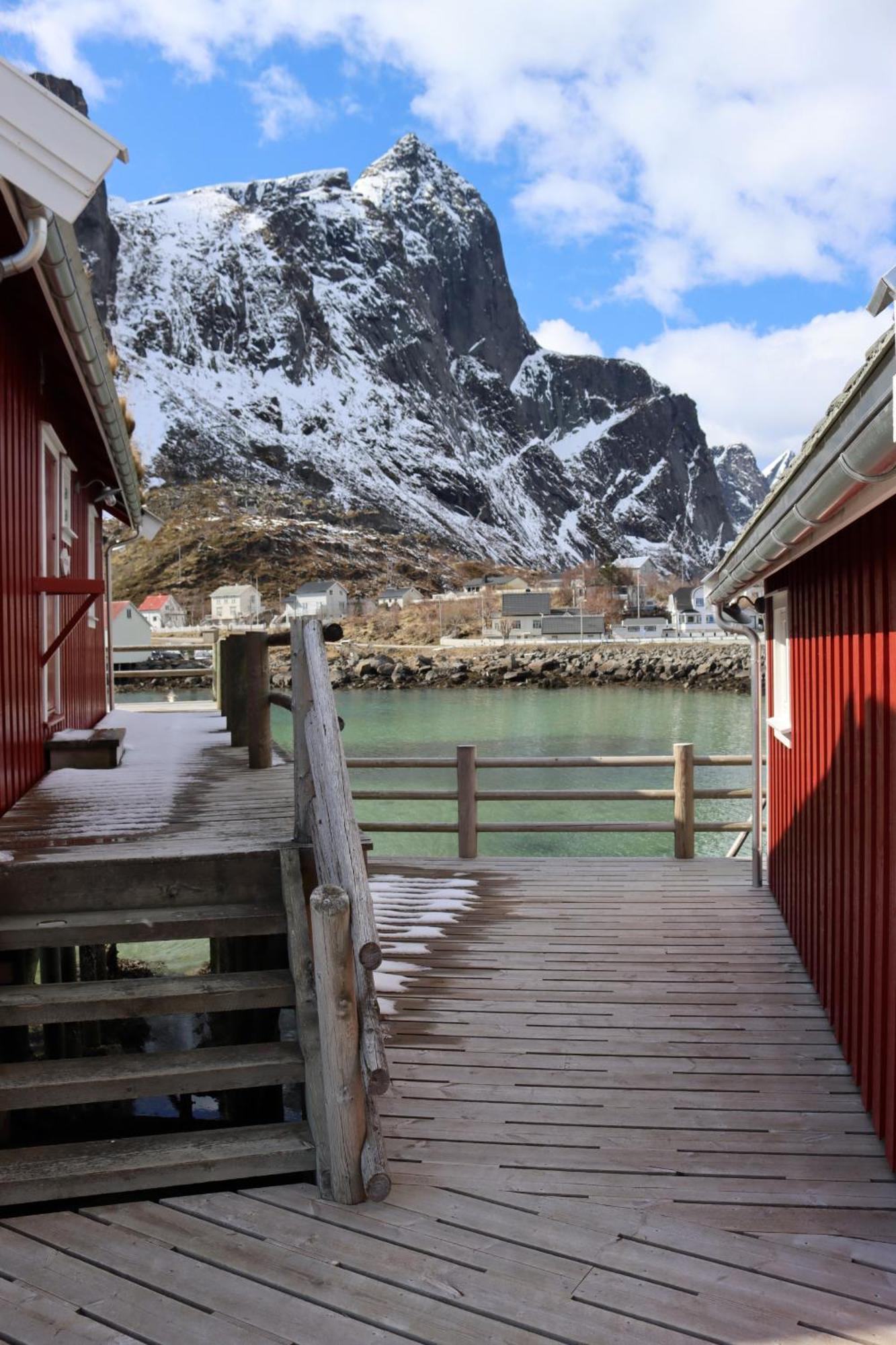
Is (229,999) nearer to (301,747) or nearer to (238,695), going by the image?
(301,747)

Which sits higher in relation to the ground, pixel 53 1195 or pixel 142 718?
pixel 142 718

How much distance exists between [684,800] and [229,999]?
5.11 m

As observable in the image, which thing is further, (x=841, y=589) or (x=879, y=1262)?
(x=841, y=589)

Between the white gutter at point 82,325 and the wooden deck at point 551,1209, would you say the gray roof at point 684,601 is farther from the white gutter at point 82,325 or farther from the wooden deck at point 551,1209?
the wooden deck at point 551,1209

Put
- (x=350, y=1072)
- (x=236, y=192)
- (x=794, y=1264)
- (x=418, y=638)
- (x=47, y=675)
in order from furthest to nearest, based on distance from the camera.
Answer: (x=236, y=192), (x=418, y=638), (x=47, y=675), (x=350, y=1072), (x=794, y=1264)

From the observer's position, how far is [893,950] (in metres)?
3.21

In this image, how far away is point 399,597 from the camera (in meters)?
90.3

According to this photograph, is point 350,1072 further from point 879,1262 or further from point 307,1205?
point 879,1262

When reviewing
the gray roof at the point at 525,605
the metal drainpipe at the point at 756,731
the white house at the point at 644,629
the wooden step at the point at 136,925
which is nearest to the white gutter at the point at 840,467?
the wooden step at the point at 136,925

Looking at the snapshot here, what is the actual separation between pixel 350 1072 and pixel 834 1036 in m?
2.49

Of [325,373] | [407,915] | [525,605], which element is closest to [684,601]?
[525,605]

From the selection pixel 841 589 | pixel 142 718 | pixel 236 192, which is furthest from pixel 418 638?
pixel 236 192

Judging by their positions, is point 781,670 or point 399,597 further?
point 399,597

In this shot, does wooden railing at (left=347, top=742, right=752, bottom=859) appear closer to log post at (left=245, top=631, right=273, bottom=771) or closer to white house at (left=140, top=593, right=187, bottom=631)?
log post at (left=245, top=631, right=273, bottom=771)
